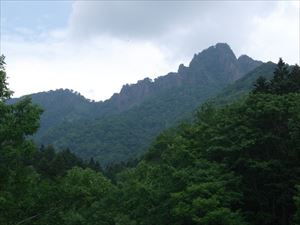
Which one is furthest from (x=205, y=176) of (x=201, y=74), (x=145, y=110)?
(x=201, y=74)

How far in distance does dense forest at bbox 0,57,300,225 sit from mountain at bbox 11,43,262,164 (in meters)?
77.1

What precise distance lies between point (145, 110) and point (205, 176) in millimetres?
132191

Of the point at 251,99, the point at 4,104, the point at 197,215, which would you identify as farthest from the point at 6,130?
the point at 251,99

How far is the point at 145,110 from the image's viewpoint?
15775cm

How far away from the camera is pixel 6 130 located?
57.9ft

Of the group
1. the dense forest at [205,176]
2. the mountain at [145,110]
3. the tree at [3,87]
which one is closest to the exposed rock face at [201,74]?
the mountain at [145,110]

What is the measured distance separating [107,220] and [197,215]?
1124 centimetres

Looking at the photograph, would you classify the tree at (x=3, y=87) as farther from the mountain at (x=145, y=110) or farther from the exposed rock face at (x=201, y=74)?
the exposed rock face at (x=201, y=74)

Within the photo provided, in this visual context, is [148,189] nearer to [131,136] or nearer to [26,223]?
[26,223]

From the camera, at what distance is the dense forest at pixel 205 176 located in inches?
729

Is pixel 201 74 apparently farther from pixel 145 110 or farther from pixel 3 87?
pixel 3 87

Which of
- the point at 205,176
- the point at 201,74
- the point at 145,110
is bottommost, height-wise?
the point at 205,176

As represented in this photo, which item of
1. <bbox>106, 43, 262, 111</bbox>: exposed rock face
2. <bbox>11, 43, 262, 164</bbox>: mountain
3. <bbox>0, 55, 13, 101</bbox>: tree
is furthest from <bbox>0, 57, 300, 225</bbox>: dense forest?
<bbox>106, 43, 262, 111</bbox>: exposed rock face

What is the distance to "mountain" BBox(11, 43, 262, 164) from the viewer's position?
126m
